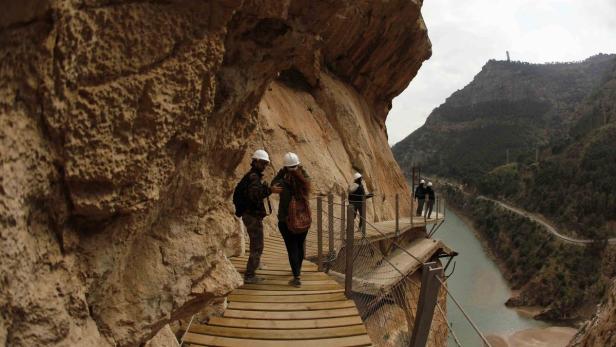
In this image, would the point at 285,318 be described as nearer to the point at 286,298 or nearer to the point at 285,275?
the point at 286,298

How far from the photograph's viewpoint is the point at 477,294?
125 feet

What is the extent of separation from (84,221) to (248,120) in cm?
173

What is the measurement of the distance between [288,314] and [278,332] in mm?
385

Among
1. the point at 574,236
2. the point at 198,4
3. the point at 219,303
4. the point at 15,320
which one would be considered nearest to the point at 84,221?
the point at 15,320

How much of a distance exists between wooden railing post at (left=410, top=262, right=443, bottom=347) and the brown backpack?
190 cm

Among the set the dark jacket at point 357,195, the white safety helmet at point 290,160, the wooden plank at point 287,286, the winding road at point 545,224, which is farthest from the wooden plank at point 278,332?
the winding road at point 545,224

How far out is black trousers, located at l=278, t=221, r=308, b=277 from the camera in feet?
17.0

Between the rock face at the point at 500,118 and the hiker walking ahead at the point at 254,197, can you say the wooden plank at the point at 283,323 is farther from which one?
the rock face at the point at 500,118

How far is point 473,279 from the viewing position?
41.5 metres

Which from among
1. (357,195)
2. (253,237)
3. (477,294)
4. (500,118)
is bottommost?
(477,294)

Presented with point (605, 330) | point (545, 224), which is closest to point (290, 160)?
point (605, 330)

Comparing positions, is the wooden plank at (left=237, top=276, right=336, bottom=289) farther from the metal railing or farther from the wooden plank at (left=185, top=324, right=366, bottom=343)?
the wooden plank at (left=185, top=324, right=366, bottom=343)

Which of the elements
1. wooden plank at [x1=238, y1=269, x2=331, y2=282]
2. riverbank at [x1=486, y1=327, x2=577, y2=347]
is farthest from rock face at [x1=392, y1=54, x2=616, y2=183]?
wooden plank at [x1=238, y1=269, x2=331, y2=282]

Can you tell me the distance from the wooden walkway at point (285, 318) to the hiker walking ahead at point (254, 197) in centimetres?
53
